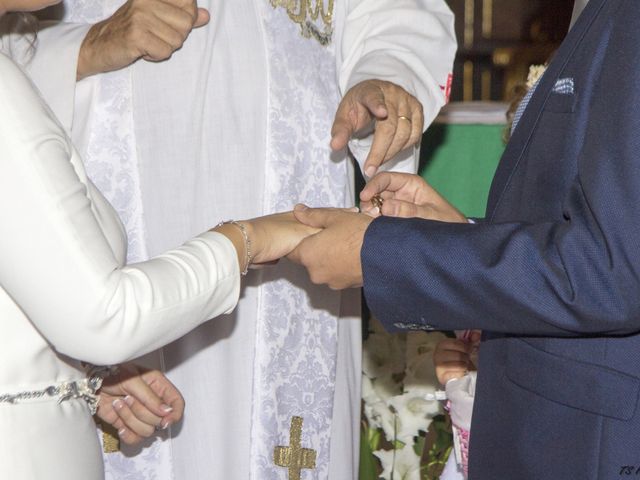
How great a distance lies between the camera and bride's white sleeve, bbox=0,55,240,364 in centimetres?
A: 157

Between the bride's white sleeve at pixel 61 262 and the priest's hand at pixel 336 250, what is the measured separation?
0.32 metres

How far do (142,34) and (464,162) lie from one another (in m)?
1.17

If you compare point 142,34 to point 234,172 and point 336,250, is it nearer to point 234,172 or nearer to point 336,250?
point 234,172

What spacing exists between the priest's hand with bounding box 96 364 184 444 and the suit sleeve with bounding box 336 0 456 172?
742mm

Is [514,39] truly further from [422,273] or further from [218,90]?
[422,273]

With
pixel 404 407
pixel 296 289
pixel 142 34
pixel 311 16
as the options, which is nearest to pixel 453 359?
pixel 296 289

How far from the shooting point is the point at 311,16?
102 inches

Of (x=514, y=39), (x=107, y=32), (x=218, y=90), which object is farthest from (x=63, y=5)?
(x=514, y=39)

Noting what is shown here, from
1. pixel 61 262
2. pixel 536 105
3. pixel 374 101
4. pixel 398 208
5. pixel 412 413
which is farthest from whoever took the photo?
pixel 412 413

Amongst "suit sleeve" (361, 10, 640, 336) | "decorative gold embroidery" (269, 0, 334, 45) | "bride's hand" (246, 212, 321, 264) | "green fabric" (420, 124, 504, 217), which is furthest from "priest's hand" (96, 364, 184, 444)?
"green fabric" (420, 124, 504, 217)

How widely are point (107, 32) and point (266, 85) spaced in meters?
0.38

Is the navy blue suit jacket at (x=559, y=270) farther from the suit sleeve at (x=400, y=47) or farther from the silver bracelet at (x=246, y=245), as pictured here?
the suit sleeve at (x=400, y=47)

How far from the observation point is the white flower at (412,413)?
3.10 m

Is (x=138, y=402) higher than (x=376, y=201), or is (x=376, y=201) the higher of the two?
(x=376, y=201)
